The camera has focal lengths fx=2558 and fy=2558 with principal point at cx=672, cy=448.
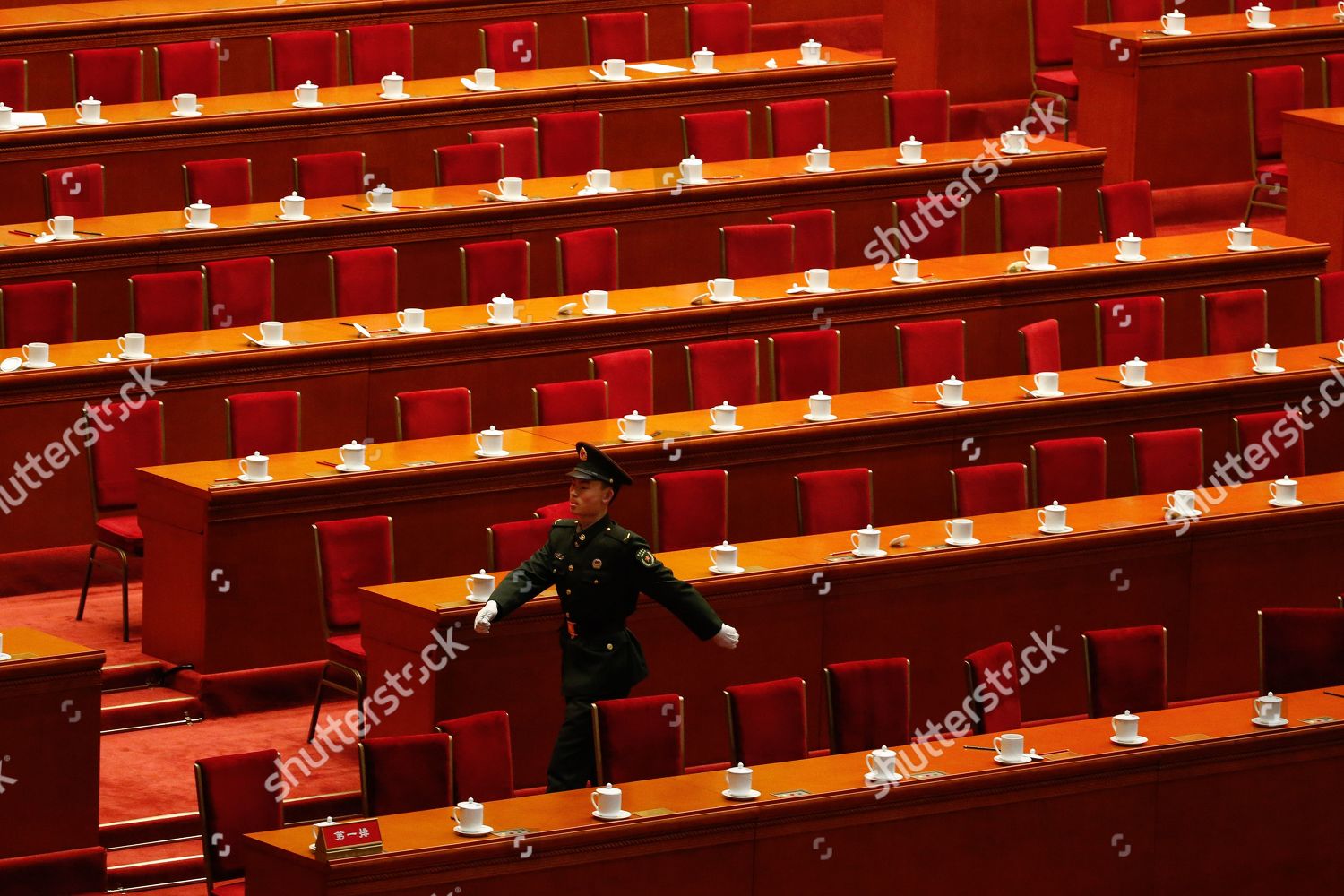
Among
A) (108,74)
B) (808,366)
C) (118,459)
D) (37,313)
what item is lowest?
(118,459)

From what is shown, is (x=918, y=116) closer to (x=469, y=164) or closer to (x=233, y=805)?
(x=469, y=164)

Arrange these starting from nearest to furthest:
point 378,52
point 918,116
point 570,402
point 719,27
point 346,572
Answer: point 346,572, point 570,402, point 918,116, point 378,52, point 719,27

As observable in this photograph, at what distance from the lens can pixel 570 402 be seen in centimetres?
783

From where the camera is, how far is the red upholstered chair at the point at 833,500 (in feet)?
24.1

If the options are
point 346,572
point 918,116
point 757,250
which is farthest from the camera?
point 918,116

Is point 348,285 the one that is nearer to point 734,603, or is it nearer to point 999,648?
point 734,603

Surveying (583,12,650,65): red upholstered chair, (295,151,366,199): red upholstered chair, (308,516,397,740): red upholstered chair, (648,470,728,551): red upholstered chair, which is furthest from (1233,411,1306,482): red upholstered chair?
(583,12,650,65): red upholstered chair

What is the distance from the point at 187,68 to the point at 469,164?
1.33m

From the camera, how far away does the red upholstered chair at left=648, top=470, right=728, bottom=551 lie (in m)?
7.31

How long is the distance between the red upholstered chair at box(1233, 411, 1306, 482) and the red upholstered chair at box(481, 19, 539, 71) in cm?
368

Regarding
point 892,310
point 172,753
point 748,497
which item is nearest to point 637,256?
point 892,310

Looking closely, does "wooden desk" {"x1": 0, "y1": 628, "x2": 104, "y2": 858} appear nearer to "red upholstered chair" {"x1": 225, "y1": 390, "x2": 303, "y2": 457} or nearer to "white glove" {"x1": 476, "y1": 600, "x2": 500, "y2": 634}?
"white glove" {"x1": 476, "y1": 600, "x2": 500, "y2": 634}

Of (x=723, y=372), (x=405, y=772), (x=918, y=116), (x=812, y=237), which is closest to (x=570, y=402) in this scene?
(x=723, y=372)

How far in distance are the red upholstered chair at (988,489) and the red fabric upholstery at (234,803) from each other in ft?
8.60
